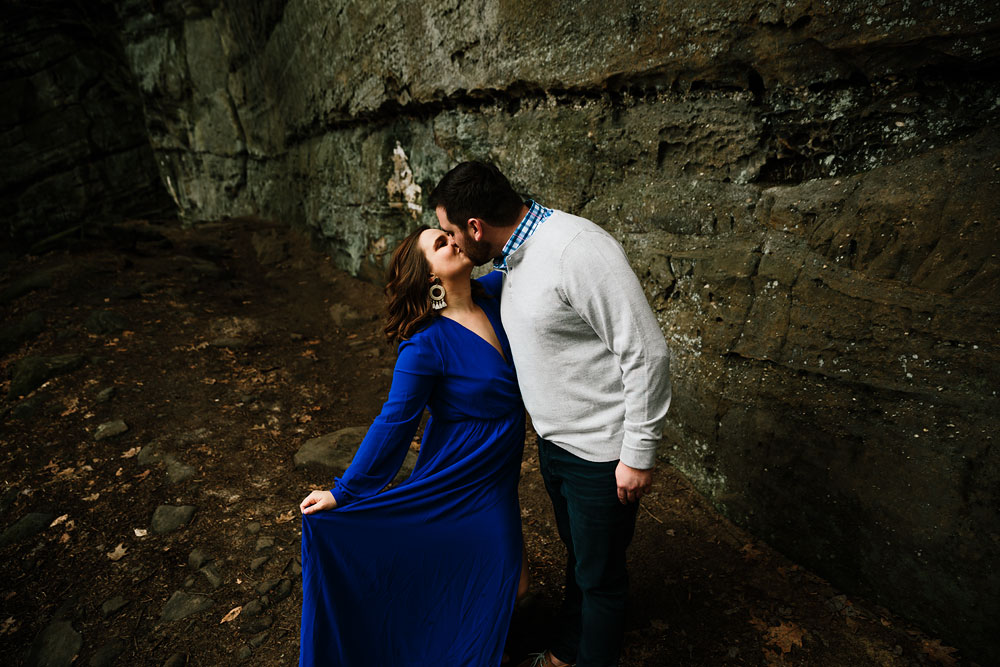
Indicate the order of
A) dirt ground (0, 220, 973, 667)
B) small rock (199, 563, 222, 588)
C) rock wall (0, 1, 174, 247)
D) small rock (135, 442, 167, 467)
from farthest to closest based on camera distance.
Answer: rock wall (0, 1, 174, 247), small rock (135, 442, 167, 467), small rock (199, 563, 222, 588), dirt ground (0, 220, 973, 667)

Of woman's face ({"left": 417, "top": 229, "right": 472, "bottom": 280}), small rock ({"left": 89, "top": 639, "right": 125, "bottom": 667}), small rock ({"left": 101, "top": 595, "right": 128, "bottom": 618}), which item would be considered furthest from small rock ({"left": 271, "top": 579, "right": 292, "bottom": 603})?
woman's face ({"left": 417, "top": 229, "right": 472, "bottom": 280})

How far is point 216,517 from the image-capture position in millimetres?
3619

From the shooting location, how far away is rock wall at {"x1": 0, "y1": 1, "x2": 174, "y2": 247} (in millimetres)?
14758

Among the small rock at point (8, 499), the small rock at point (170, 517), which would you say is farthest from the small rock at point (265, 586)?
the small rock at point (8, 499)

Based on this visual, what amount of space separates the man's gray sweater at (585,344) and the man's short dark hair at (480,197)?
156mm

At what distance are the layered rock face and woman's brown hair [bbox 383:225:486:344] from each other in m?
1.79

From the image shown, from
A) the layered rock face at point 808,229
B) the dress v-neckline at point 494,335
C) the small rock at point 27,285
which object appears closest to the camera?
the layered rock face at point 808,229

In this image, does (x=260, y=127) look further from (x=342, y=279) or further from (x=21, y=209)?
(x=21, y=209)

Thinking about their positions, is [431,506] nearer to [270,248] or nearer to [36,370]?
[36,370]

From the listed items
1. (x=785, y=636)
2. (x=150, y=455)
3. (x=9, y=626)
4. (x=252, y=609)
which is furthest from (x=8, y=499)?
(x=785, y=636)

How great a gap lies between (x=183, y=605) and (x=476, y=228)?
2.90 m

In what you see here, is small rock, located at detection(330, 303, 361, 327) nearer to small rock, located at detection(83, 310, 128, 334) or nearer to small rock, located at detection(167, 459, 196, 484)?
small rock, located at detection(83, 310, 128, 334)

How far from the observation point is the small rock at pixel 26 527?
3.52 m

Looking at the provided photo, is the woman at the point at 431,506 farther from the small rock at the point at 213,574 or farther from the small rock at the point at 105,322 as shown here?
the small rock at the point at 105,322
